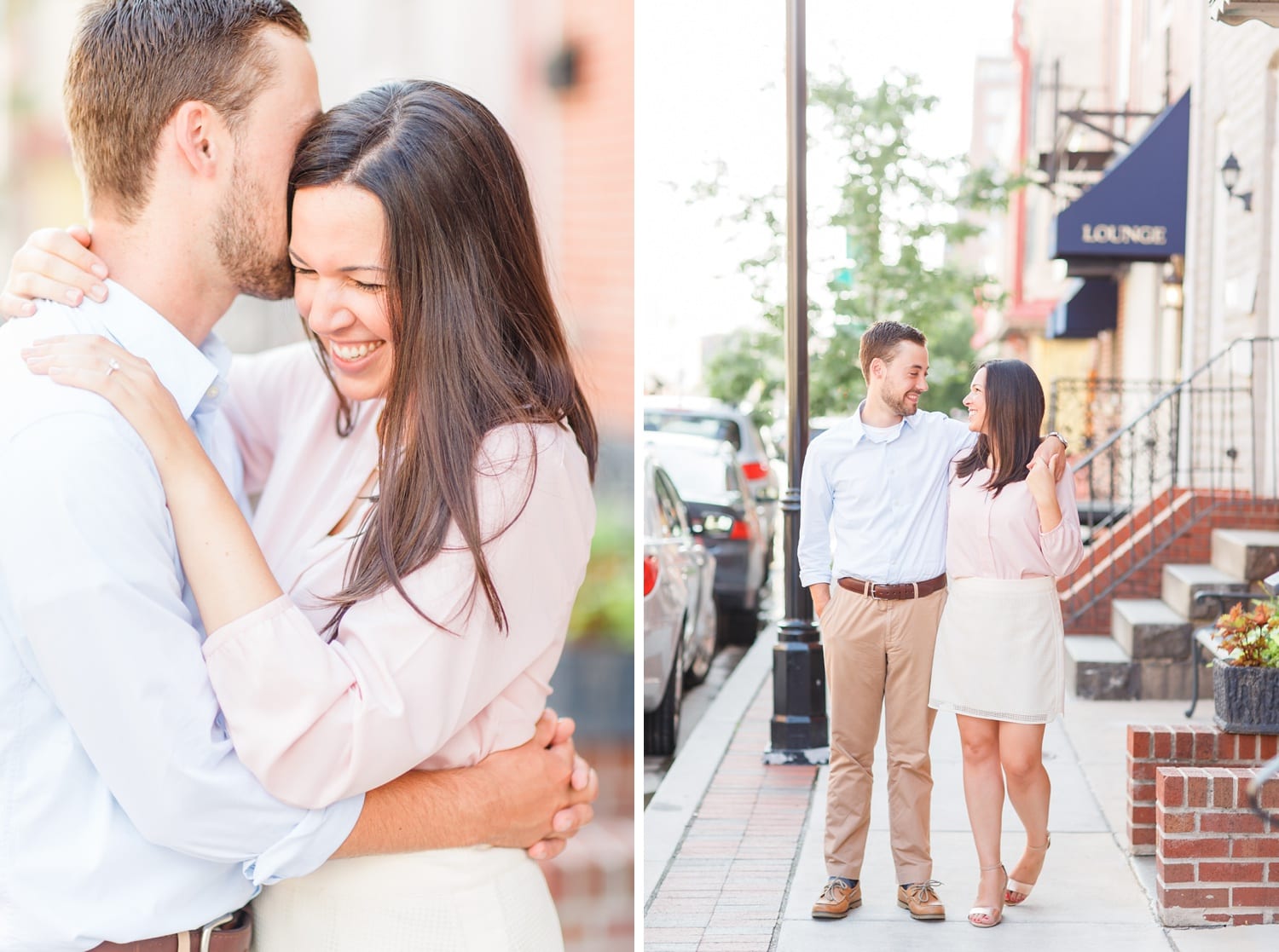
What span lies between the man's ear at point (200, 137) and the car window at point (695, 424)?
22.2ft

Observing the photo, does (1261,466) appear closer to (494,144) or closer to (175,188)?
(494,144)

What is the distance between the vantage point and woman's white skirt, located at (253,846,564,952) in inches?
68.7

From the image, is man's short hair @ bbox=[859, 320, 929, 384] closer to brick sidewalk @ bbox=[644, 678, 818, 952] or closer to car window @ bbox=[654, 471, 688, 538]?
brick sidewalk @ bbox=[644, 678, 818, 952]

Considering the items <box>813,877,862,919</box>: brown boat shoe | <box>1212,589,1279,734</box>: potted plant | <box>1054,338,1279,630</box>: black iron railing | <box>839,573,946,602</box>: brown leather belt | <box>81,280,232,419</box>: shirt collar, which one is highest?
<box>81,280,232,419</box>: shirt collar

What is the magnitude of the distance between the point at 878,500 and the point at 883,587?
0.62 ft

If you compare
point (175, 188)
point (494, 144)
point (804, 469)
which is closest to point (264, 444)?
point (175, 188)

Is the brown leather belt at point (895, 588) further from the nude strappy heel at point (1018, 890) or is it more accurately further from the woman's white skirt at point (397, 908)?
the woman's white skirt at point (397, 908)

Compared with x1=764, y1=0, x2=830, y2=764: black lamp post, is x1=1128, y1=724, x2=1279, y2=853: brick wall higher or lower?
lower

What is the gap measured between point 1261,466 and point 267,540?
214 centimetres

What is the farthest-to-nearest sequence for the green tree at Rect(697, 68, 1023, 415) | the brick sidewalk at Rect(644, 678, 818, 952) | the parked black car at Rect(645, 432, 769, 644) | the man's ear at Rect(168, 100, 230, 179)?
the parked black car at Rect(645, 432, 769, 644) → the green tree at Rect(697, 68, 1023, 415) → the brick sidewalk at Rect(644, 678, 818, 952) → the man's ear at Rect(168, 100, 230, 179)

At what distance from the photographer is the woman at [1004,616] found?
7.71 ft

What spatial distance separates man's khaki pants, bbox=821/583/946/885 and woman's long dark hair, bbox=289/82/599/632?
976 millimetres

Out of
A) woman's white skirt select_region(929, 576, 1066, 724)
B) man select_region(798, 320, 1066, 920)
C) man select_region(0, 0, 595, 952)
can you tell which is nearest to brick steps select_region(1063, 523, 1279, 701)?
woman's white skirt select_region(929, 576, 1066, 724)

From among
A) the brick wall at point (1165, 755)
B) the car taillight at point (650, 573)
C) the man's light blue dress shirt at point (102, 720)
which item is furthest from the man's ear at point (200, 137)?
the car taillight at point (650, 573)
